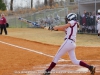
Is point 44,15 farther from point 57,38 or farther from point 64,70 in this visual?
point 64,70

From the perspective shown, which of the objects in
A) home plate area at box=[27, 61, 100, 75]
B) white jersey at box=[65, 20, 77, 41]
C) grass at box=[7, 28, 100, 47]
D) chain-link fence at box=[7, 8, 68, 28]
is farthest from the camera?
chain-link fence at box=[7, 8, 68, 28]

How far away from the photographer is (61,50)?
6898 millimetres

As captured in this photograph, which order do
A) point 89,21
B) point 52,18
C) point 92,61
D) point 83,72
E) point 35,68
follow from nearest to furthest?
point 83,72, point 35,68, point 92,61, point 89,21, point 52,18

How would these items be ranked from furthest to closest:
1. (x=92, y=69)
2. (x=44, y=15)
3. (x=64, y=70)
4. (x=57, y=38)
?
1. (x=44, y=15)
2. (x=57, y=38)
3. (x=64, y=70)
4. (x=92, y=69)

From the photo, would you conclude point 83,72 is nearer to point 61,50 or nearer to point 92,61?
point 61,50

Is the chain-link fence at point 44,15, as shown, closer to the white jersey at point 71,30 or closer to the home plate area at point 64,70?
the home plate area at point 64,70

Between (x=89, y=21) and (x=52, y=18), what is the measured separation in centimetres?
1238

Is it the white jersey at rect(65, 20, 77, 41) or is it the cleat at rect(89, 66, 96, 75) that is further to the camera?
the cleat at rect(89, 66, 96, 75)

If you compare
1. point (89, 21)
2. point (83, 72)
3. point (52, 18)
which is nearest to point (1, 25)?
point (89, 21)

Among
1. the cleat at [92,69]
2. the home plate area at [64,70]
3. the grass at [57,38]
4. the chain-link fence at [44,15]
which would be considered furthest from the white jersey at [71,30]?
the chain-link fence at [44,15]

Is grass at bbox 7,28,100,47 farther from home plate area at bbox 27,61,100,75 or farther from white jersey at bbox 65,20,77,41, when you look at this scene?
white jersey at bbox 65,20,77,41

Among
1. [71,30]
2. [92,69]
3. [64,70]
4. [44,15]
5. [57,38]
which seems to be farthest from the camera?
[44,15]

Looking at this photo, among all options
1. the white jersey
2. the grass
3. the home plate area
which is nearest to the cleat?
the home plate area

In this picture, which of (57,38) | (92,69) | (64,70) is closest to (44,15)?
(57,38)
